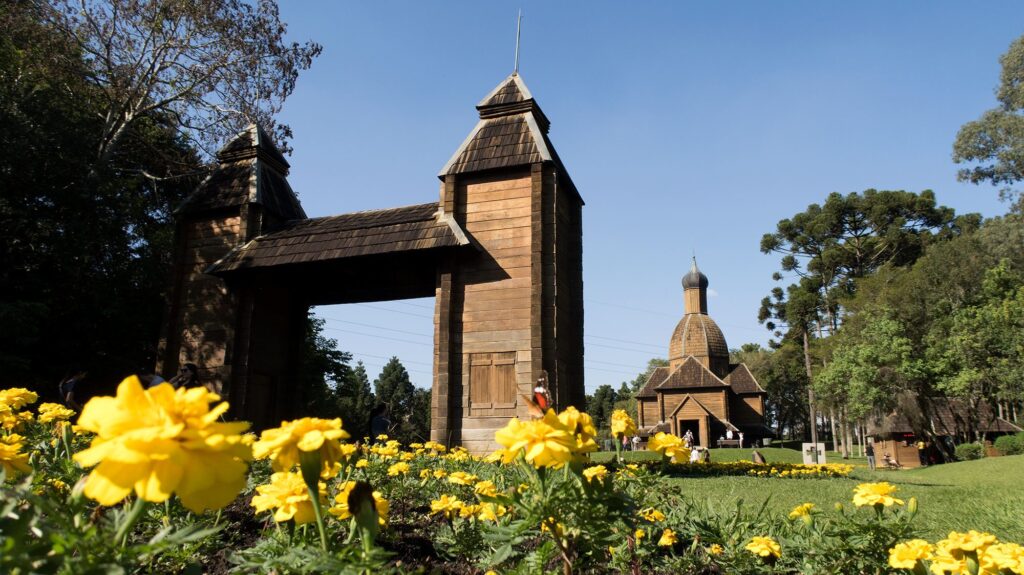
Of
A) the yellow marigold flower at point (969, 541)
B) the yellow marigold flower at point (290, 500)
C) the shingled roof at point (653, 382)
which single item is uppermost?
the shingled roof at point (653, 382)

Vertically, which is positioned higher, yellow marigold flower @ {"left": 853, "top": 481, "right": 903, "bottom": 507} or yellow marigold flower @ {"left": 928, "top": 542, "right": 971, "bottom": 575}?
yellow marigold flower @ {"left": 853, "top": 481, "right": 903, "bottom": 507}

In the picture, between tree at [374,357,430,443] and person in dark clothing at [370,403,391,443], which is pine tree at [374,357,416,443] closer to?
tree at [374,357,430,443]

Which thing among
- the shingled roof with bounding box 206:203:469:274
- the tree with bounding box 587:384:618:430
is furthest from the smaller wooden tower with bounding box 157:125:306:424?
the tree with bounding box 587:384:618:430

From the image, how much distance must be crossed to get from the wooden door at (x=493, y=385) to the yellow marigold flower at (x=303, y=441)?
39.0ft

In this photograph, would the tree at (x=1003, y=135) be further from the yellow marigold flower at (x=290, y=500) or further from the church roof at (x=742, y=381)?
the yellow marigold flower at (x=290, y=500)

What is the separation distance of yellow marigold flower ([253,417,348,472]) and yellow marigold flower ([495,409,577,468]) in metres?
0.44

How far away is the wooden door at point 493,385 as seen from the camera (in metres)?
13.5

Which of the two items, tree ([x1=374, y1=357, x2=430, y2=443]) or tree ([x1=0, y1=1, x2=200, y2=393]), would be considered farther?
tree ([x1=374, y1=357, x2=430, y2=443])

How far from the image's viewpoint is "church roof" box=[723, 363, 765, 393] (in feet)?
178

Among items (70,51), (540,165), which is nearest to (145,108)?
(70,51)

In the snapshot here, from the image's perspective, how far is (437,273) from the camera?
1466 centimetres

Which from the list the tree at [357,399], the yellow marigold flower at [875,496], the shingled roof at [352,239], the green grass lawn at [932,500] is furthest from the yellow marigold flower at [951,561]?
the tree at [357,399]

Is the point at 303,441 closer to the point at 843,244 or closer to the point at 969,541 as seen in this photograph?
the point at 969,541

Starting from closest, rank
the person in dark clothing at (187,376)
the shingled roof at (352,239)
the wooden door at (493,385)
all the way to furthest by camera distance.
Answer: the person in dark clothing at (187,376)
the wooden door at (493,385)
the shingled roof at (352,239)
